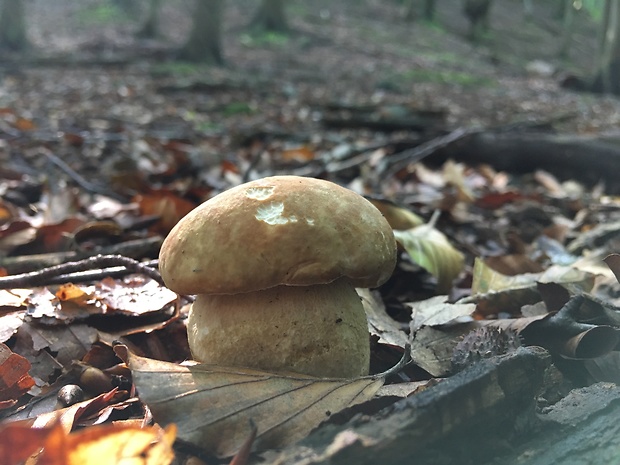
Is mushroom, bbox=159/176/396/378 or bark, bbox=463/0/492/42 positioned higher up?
bark, bbox=463/0/492/42

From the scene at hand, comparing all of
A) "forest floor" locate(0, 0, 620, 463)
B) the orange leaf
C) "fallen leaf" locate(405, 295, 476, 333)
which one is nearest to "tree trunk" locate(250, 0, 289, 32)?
"forest floor" locate(0, 0, 620, 463)

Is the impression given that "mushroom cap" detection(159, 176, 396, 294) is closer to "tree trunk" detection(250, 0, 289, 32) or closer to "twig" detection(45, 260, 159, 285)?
"twig" detection(45, 260, 159, 285)

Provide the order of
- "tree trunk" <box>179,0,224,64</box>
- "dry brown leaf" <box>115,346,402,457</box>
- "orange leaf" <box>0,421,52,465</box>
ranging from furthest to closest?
"tree trunk" <box>179,0,224,64</box> < "dry brown leaf" <box>115,346,402,457</box> < "orange leaf" <box>0,421,52,465</box>

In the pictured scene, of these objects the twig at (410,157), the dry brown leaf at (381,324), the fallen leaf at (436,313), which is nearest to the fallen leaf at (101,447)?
the dry brown leaf at (381,324)

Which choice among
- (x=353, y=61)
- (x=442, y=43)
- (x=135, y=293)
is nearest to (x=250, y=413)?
(x=135, y=293)

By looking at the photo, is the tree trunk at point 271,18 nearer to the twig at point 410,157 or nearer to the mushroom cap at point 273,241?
the twig at point 410,157

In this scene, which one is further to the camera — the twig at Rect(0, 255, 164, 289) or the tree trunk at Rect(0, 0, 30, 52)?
the tree trunk at Rect(0, 0, 30, 52)
